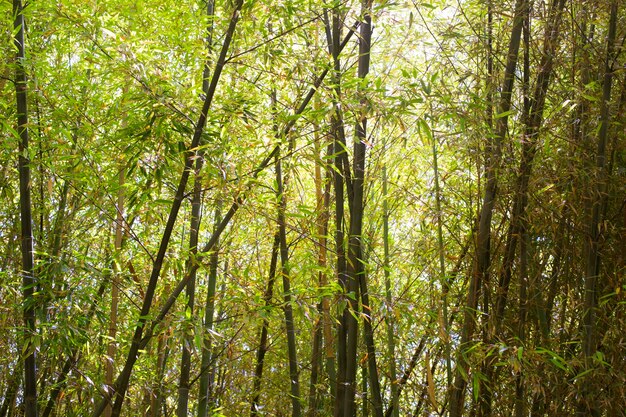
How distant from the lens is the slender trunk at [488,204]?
2.94m

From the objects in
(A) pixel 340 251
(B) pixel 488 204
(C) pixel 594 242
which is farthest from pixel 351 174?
(C) pixel 594 242

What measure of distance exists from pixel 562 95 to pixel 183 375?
2.10 metres

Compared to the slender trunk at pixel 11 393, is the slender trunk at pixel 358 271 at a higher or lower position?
higher

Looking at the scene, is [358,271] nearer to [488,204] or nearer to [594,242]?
[488,204]

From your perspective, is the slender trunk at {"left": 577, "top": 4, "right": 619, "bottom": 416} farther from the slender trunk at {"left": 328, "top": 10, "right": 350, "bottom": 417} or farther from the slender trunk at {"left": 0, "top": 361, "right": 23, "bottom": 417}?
the slender trunk at {"left": 0, "top": 361, "right": 23, "bottom": 417}

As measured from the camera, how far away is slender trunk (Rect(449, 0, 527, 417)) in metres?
2.94

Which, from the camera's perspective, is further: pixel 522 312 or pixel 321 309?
pixel 321 309

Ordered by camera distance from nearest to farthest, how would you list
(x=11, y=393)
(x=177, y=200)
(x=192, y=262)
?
(x=177, y=200), (x=192, y=262), (x=11, y=393)

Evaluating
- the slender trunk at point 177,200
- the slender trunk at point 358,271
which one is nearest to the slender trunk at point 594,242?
the slender trunk at point 358,271

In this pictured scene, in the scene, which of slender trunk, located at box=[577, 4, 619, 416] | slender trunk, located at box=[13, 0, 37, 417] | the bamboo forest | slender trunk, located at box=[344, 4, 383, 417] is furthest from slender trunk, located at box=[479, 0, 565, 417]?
slender trunk, located at box=[13, 0, 37, 417]

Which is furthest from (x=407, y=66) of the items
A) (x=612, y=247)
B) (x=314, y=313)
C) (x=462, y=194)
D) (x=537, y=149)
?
(x=314, y=313)

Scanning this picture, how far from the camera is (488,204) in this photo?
294 centimetres

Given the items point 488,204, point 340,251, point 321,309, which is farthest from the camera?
point 321,309

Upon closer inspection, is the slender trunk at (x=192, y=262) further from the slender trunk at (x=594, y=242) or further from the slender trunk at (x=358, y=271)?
the slender trunk at (x=594, y=242)
